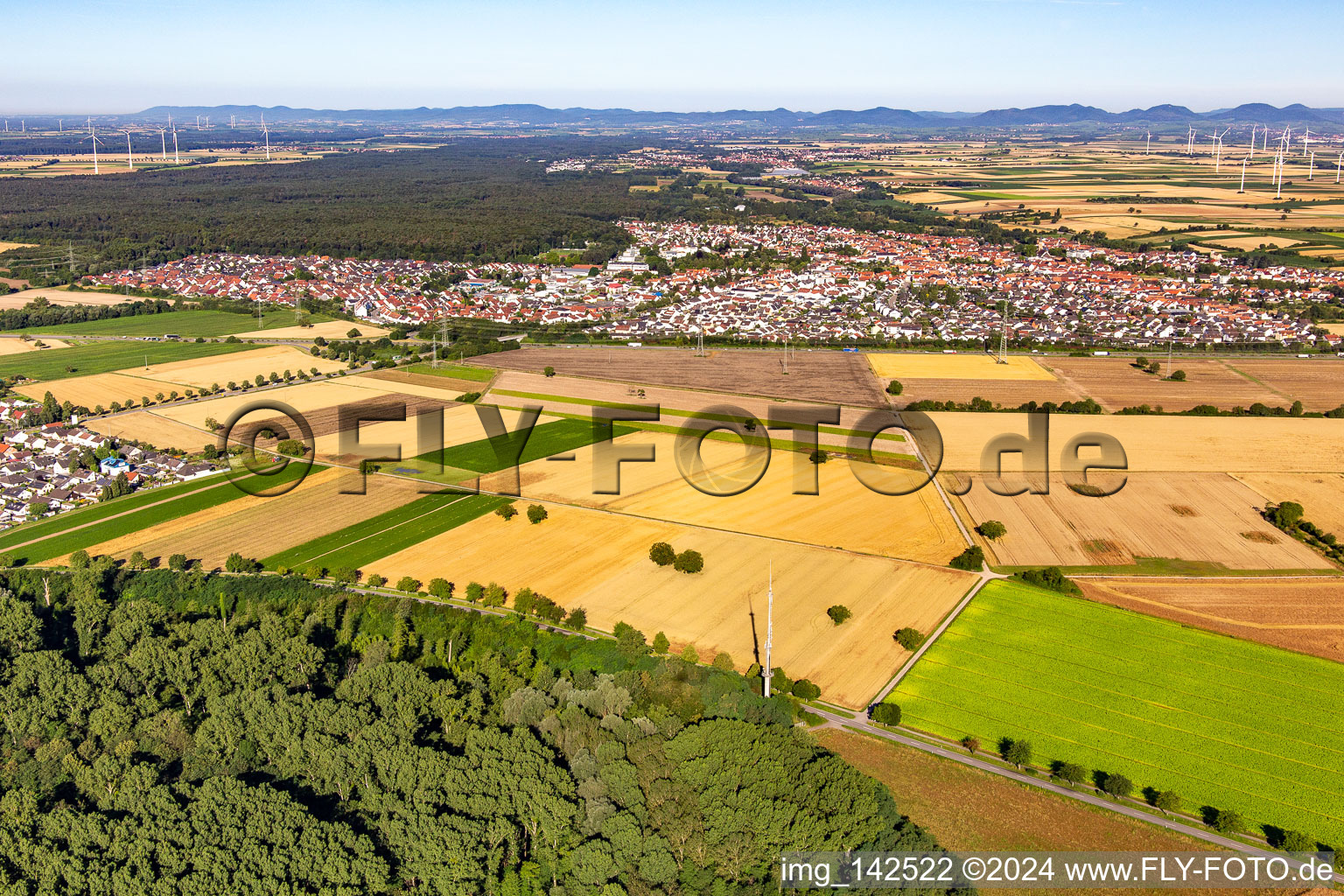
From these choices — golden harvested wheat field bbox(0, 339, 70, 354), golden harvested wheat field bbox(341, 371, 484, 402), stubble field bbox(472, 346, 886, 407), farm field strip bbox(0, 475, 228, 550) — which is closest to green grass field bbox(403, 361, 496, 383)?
golden harvested wheat field bbox(341, 371, 484, 402)

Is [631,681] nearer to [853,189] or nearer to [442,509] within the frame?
[442,509]

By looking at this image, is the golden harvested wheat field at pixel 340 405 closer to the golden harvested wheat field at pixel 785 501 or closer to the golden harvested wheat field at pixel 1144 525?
the golden harvested wheat field at pixel 785 501

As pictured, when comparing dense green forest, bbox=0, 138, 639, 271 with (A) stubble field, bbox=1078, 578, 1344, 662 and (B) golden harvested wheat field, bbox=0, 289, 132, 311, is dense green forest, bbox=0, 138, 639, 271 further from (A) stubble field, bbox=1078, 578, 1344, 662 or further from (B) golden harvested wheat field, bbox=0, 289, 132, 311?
(A) stubble field, bbox=1078, 578, 1344, 662

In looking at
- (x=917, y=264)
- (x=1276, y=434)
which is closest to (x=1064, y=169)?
(x=917, y=264)

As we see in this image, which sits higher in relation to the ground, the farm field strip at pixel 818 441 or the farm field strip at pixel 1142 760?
the farm field strip at pixel 818 441

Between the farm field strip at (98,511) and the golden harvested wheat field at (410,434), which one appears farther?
the golden harvested wheat field at (410,434)

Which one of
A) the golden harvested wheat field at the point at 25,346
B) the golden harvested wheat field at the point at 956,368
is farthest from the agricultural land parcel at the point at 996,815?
the golden harvested wheat field at the point at 25,346

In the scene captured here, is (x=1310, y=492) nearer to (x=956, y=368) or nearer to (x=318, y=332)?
(x=956, y=368)
